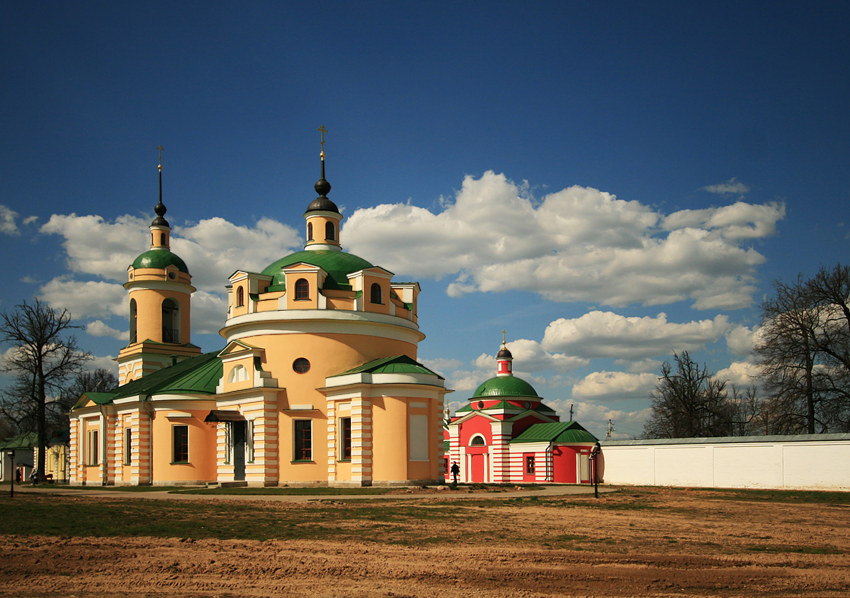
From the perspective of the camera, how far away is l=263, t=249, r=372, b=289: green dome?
36719 mm

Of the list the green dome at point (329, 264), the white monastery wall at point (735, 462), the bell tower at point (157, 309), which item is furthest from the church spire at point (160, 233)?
the white monastery wall at point (735, 462)

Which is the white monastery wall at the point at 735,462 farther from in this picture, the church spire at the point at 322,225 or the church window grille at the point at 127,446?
the church window grille at the point at 127,446

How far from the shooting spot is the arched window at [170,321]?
49375mm

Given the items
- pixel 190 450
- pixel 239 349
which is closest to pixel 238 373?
pixel 239 349

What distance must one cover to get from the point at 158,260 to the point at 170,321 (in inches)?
152

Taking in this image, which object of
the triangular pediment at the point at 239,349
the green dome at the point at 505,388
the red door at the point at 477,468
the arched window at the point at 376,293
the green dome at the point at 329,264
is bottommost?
the red door at the point at 477,468

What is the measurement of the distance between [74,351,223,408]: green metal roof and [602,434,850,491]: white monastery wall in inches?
839

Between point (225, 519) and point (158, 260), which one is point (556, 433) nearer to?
point (158, 260)

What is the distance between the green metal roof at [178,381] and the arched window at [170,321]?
276 cm

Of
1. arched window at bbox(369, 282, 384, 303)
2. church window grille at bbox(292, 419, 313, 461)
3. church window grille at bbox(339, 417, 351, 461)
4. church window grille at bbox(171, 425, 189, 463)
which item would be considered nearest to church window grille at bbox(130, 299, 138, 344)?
church window grille at bbox(171, 425, 189, 463)

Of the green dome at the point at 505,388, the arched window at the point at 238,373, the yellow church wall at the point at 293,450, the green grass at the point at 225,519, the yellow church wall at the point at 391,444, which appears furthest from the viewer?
the green dome at the point at 505,388

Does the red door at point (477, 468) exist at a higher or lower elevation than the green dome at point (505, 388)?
lower

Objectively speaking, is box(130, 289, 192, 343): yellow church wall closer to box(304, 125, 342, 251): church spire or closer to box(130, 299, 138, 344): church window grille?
box(130, 299, 138, 344): church window grille

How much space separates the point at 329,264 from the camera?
37.5m
